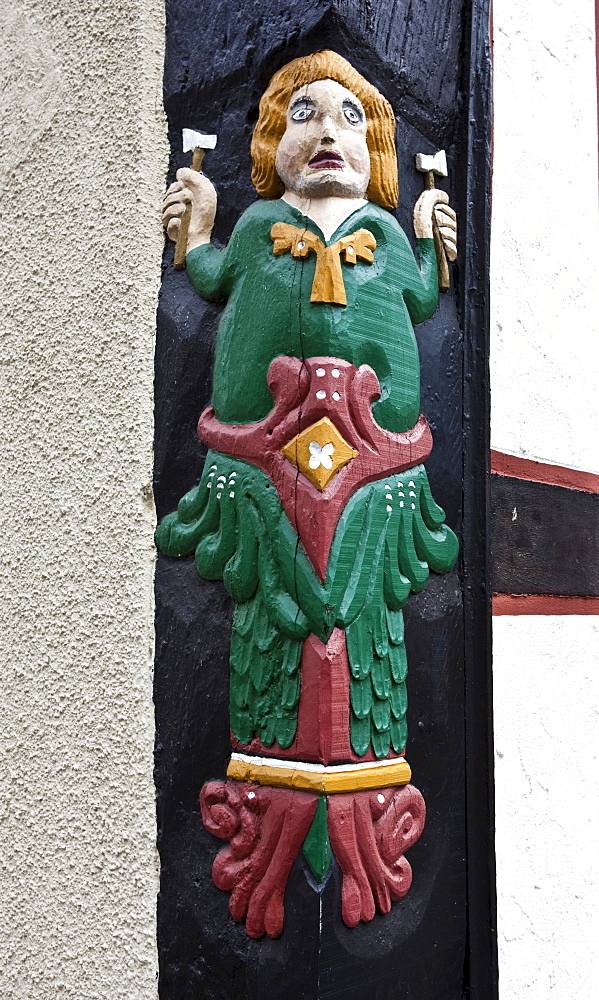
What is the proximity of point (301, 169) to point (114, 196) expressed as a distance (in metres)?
0.34

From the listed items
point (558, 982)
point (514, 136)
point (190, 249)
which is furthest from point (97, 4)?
point (558, 982)

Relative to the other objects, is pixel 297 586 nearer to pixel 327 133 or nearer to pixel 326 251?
pixel 326 251

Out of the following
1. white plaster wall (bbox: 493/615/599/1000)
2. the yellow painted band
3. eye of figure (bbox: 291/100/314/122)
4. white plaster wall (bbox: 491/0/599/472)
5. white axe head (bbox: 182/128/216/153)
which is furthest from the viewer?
white plaster wall (bbox: 491/0/599/472)

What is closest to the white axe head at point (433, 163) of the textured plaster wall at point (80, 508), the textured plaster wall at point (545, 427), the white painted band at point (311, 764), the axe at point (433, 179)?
the axe at point (433, 179)

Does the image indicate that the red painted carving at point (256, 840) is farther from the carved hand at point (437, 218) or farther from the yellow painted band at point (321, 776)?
the carved hand at point (437, 218)

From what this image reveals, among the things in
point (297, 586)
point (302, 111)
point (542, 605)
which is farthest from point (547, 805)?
point (302, 111)

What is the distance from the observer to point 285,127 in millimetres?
1263

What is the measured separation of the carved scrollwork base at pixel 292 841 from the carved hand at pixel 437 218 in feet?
2.48

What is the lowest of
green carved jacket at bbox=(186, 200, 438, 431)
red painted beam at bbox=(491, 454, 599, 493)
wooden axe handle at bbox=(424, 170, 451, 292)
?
red painted beam at bbox=(491, 454, 599, 493)

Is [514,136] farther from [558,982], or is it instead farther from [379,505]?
[558,982]

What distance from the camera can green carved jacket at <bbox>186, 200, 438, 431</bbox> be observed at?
3.94 ft

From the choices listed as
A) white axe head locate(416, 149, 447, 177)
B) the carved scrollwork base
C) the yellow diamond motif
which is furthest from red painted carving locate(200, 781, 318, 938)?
white axe head locate(416, 149, 447, 177)

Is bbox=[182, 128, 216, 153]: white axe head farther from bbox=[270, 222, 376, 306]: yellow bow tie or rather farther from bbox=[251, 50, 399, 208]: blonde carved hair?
bbox=[270, 222, 376, 306]: yellow bow tie

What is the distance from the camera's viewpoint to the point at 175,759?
127 cm
